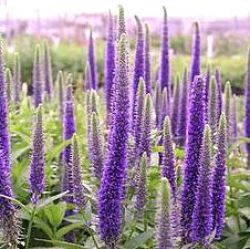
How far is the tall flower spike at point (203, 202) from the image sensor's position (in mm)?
2270

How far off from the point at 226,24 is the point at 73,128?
27138 mm

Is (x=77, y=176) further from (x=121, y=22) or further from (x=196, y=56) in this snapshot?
(x=196, y=56)

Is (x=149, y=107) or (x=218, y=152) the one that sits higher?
(x=149, y=107)

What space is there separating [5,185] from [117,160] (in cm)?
41

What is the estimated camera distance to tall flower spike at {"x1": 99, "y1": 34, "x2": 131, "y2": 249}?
7.37 feet

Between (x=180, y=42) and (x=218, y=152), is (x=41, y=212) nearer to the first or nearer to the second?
(x=218, y=152)

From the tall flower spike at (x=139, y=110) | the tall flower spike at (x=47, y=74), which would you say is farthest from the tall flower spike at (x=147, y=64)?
the tall flower spike at (x=47, y=74)

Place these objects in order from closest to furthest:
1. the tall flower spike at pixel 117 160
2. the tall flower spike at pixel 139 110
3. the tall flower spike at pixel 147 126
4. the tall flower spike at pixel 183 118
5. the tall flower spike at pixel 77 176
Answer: the tall flower spike at pixel 117 160 → the tall flower spike at pixel 77 176 → the tall flower spike at pixel 147 126 → the tall flower spike at pixel 139 110 → the tall flower spike at pixel 183 118

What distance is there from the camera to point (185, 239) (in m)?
2.48

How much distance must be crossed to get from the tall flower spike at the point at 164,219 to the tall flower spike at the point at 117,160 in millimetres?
414

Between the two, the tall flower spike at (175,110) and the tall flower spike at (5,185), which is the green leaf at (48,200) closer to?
the tall flower spike at (5,185)

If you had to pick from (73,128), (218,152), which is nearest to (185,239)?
(218,152)

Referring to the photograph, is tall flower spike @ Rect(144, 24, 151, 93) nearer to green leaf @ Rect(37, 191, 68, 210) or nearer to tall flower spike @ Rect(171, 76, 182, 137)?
tall flower spike @ Rect(171, 76, 182, 137)

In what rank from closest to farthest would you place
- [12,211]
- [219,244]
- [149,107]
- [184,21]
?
[12,211] < [149,107] < [219,244] < [184,21]
